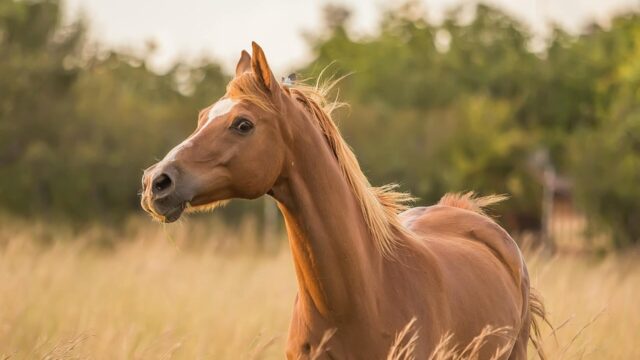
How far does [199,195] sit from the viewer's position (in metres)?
4.03

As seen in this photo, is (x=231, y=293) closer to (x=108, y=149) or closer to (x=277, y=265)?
(x=277, y=265)

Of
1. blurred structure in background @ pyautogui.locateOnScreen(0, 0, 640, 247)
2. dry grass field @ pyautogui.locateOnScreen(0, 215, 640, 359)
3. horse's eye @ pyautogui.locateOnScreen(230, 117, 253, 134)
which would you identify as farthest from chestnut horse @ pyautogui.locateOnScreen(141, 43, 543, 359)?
blurred structure in background @ pyautogui.locateOnScreen(0, 0, 640, 247)

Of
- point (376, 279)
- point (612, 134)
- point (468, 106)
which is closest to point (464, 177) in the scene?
point (468, 106)

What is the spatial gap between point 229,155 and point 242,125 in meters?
0.14

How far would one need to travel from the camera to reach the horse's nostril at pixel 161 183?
12.6 ft

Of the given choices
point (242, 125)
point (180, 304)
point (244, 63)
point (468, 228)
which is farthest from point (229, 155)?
point (180, 304)

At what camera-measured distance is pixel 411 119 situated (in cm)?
2577

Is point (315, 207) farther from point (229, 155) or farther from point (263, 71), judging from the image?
point (263, 71)

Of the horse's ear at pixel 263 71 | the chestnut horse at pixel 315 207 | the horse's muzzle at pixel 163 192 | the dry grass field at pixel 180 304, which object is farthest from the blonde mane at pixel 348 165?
the dry grass field at pixel 180 304

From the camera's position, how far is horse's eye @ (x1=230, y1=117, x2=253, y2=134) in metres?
4.10

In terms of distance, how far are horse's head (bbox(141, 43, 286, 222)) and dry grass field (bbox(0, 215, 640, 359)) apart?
0.66 meters

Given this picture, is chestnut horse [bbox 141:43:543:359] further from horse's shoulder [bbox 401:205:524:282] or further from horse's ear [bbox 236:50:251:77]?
horse's shoulder [bbox 401:205:524:282]

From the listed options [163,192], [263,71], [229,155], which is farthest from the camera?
[263,71]

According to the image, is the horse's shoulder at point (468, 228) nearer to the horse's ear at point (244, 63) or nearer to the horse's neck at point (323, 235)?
the horse's neck at point (323, 235)
